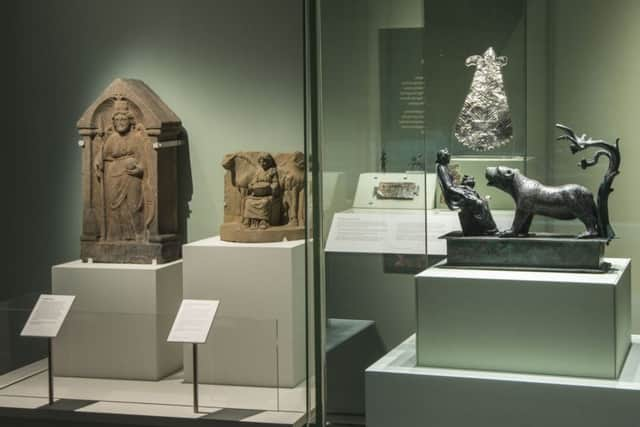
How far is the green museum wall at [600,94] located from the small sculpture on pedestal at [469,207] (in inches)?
7.3

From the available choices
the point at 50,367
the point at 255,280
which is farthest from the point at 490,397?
the point at 255,280

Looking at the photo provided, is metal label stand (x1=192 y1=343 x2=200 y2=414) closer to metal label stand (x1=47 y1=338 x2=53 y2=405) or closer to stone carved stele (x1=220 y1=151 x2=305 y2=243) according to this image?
metal label stand (x1=47 y1=338 x2=53 y2=405)

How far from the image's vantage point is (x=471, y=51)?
247cm

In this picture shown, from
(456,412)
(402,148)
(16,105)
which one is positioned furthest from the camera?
(16,105)

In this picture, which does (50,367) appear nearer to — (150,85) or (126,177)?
(126,177)

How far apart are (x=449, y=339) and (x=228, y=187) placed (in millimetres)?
2402

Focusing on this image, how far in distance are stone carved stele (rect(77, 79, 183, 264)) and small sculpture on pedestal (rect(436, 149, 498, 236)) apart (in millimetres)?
2341

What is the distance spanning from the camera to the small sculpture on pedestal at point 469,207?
8.04 feet

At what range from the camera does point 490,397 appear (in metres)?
2.24

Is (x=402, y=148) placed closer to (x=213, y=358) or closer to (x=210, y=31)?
(x=213, y=358)

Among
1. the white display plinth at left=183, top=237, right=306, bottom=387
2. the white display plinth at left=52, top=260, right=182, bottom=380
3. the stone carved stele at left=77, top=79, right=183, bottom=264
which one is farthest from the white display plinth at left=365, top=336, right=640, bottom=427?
the stone carved stele at left=77, top=79, right=183, bottom=264

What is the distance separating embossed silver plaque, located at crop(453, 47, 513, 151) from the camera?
2445 mm

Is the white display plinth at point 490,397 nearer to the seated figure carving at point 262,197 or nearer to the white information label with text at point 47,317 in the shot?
the white information label with text at point 47,317

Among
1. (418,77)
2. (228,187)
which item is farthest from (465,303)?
(228,187)
